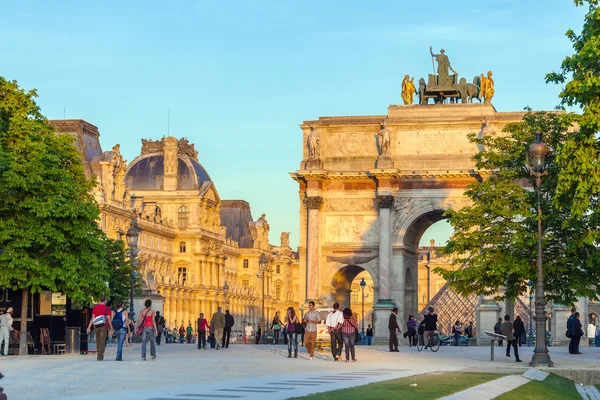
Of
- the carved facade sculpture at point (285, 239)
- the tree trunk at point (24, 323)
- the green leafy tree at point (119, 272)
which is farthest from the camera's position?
the carved facade sculpture at point (285, 239)

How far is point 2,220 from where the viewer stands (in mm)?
39062

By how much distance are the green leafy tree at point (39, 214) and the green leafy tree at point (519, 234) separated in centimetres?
1197

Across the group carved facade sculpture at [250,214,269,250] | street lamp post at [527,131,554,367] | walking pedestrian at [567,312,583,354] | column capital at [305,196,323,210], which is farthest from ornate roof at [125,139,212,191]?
street lamp post at [527,131,554,367]

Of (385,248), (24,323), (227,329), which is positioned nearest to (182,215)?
(385,248)

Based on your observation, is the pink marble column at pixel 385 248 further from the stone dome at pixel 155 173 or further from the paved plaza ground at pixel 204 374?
the stone dome at pixel 155 173

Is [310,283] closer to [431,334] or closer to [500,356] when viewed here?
[431,334]

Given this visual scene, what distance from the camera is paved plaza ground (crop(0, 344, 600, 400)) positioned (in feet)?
68.2

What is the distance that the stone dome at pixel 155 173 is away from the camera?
470ft

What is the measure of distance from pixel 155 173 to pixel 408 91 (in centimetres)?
8372

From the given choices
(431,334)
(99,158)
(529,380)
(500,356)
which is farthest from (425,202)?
(99,158)

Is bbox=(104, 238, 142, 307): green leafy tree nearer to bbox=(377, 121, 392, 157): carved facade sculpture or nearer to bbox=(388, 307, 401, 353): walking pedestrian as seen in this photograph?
bbox=(377, 121, 392, 157): carved facade sculpture

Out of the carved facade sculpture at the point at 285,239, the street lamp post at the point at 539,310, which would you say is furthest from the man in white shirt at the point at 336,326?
the carved facade sculpture at the point at 285,239

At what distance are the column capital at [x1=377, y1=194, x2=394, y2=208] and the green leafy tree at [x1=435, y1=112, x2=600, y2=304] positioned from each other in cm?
1772

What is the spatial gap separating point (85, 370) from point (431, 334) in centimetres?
2428
